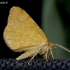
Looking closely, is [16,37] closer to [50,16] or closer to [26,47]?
[26,47]

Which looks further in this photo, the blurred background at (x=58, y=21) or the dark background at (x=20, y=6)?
the dark background at (x=20, y=6)

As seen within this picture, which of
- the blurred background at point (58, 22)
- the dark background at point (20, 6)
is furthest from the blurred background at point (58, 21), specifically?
the dark background at point (20, 6)

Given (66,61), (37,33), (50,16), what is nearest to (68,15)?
(50,16)

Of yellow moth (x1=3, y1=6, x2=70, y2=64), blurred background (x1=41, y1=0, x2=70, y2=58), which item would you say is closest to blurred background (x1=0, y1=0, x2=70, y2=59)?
blurred background (x1=41, y1=0, x2=70, y2=58)

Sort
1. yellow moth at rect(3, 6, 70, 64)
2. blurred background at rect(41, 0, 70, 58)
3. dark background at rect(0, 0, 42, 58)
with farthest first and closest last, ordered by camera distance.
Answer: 1. dark background at rect(0, 0, 42, 58)
2. blurred background at rect(41, 0, 70, 58)
3. yellow moth at rect(3, 6, 70, 64)

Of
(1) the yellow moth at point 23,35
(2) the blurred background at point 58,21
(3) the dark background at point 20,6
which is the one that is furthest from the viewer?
(3) the dark background at point 20,6

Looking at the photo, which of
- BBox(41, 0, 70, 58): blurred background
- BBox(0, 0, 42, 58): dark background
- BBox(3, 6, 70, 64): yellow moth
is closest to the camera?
BBox(3, 6, 70, 64): yellow moth

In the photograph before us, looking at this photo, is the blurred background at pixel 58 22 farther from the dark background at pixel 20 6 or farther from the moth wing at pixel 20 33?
the moth wing at pixel 20 33

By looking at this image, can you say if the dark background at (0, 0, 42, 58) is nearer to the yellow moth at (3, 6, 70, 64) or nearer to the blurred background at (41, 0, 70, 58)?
the blurred background at (41, 0, 70, 58)

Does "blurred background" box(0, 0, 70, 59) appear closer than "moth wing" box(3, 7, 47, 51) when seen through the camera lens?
No
